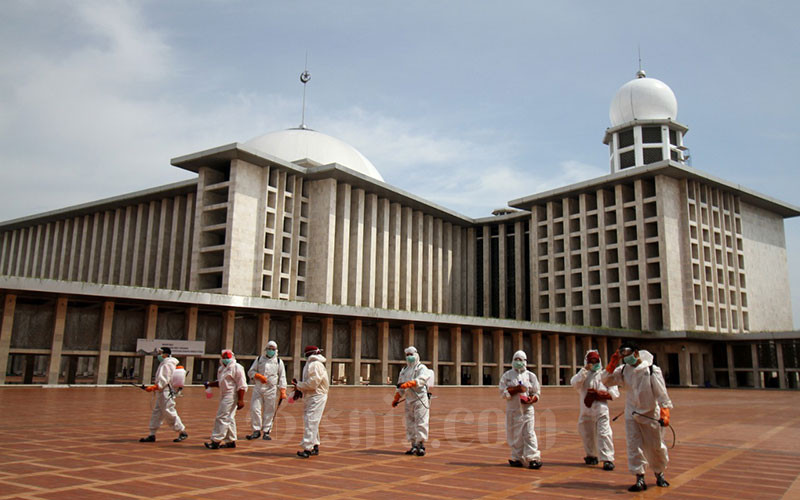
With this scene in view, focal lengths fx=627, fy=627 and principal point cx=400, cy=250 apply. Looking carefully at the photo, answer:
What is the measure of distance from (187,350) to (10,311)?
25.9 ft

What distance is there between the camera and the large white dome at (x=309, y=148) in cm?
5884

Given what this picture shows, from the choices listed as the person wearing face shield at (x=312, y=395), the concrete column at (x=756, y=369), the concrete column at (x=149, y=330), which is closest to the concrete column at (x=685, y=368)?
the concrete column at (x=756, y=369)

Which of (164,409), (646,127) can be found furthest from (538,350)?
(164,409)

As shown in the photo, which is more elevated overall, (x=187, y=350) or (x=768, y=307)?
(x=768, y=307)

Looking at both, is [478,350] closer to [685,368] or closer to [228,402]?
[685,368]

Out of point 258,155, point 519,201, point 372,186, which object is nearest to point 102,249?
point 258,155

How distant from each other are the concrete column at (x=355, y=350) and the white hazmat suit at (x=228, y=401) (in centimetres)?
2687

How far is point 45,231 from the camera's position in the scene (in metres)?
67.6

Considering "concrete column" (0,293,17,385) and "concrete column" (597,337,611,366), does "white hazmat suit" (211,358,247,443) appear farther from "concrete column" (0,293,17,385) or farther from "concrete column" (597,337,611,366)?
"concrete column" (597,337,611,366)

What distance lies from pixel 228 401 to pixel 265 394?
155 cm

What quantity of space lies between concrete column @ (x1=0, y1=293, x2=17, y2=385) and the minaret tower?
183ft

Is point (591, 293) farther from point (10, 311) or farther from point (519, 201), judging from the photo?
point (10, 311)

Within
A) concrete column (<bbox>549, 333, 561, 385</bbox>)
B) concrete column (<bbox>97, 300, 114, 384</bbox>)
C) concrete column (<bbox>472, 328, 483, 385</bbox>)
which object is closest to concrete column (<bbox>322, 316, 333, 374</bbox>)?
concrete column (<bbox>97, 300, 114, 384</bbox>)

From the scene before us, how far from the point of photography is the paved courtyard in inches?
287
